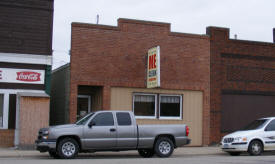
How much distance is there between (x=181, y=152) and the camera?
1931 cm

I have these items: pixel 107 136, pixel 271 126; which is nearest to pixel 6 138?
pixel 107 136

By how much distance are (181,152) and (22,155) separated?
264 inches

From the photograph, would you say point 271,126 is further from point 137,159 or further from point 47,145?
point 47,145

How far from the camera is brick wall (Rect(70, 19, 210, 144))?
20.5 m

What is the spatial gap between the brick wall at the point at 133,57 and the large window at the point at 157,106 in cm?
66

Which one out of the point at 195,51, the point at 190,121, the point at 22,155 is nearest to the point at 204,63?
the point at 195,51

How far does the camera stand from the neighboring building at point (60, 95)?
69.7 feet

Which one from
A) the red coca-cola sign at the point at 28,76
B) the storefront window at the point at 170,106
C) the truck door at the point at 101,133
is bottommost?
the truck door at the point at 101,133

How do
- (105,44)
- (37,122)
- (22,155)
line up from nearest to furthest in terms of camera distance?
1. (22,155)
2. (37,122)
3. (105,44)

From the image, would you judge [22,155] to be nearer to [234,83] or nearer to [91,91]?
[91,91]

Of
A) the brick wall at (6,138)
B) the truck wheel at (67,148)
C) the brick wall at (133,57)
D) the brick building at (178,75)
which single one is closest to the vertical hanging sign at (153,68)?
the brick building at (178,75)

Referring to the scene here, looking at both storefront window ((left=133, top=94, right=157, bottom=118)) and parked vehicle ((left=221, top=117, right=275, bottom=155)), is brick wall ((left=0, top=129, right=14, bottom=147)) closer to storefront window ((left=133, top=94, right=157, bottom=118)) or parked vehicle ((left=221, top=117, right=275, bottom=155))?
storefront window ((left=133, top=94, right=157, bottom=118))

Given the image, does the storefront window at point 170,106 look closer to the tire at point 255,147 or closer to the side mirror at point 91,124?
the tire at point 255,147

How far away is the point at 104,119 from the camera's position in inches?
642
